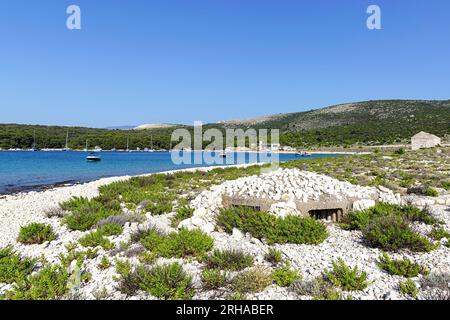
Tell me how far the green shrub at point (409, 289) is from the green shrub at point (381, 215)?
3.33 metres

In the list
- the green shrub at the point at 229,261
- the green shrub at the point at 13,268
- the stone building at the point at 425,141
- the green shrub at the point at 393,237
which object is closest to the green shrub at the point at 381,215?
the green shrub at the point at 393,237

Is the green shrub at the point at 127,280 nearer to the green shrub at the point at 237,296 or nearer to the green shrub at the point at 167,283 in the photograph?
the green shrub at the point at 167,283

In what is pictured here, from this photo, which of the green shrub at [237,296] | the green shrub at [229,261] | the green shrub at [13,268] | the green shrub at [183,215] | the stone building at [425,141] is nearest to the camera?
the green shrub at [237,296]

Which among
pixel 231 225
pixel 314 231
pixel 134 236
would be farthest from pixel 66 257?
pixel 314 231

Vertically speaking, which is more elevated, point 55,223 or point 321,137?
point 321,137

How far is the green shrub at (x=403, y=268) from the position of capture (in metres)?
5.86

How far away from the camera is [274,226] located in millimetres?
8461

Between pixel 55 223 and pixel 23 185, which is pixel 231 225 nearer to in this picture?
pixel 55 223

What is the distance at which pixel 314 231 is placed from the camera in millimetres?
8031

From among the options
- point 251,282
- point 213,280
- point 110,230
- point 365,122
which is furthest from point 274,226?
point 365,122

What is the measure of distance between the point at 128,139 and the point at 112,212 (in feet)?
376
